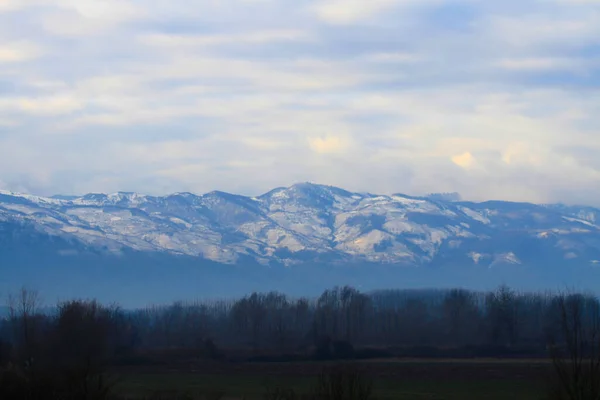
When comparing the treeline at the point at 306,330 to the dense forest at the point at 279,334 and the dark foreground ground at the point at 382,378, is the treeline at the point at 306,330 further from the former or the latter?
the dark foreground ground at the point at 382,378

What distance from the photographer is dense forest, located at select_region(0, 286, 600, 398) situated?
45812mm

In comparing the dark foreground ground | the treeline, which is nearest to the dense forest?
the treeline

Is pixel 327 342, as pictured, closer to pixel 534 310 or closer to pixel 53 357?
pixel 53 357

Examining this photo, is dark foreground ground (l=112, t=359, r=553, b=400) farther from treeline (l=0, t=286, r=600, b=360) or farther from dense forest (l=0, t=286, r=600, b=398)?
treeline (l=0, t=286, r=600, b=360)

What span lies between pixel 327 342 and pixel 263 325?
222 ft

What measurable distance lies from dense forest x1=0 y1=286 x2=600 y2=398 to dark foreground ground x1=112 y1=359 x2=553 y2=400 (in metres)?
3.77

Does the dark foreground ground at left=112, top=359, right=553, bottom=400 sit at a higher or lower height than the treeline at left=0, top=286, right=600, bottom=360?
lower

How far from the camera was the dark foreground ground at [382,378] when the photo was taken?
186 feet

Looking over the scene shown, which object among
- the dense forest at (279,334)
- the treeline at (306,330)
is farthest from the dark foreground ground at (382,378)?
the treeline at (306,330)

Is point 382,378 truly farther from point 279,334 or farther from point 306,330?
point 306,330

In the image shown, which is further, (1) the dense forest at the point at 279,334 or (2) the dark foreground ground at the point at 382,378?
(2) the dark foreground ground at the point at 382,378

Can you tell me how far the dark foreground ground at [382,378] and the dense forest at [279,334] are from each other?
12.4 feet

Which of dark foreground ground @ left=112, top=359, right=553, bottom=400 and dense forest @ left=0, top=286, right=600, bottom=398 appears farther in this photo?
dark foreground ground @ left=112, top=359, right=553, bottom=400

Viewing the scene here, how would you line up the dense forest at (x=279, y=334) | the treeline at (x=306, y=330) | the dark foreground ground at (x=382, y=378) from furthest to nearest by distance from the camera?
the treeline at (x=306, y=330) → the dark foreground ground at (x=382, y=378) → the dense forest at (x=279, y=334)
